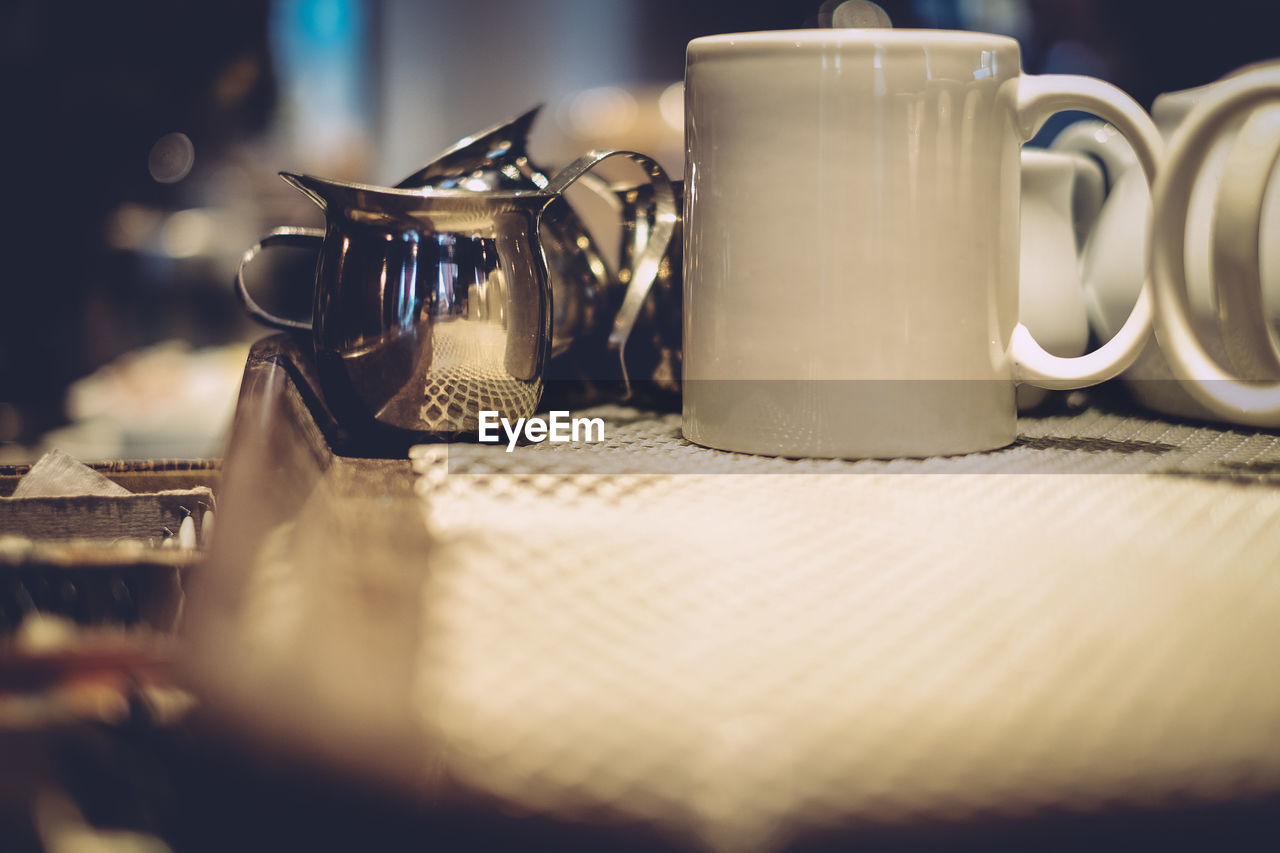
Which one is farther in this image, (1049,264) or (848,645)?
(1049,264)

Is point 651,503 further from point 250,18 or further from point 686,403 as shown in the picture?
point 250,18

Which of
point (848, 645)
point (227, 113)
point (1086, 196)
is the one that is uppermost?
point (227, 113)

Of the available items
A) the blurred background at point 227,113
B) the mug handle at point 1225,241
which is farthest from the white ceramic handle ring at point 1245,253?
the blurred background at point 227,113

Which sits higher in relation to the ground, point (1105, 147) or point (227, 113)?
point (227, 113)

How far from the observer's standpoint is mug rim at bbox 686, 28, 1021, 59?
331 millimetres

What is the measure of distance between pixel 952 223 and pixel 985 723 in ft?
0.58

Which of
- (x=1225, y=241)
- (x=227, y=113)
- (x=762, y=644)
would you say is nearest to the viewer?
(x=762, y=644)

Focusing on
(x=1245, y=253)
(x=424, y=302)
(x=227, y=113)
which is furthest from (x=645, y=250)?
(x=227, y=113)

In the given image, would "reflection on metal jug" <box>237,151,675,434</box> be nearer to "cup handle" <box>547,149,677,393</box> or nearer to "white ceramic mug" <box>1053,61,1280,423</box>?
"cup handle" <box>547,149,677,393</box>

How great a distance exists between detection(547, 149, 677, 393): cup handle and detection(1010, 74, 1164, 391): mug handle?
0.15m

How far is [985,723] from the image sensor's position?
24 centimetres

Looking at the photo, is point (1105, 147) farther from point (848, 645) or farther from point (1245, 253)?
point (848, 645)

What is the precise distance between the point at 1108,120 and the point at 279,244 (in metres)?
0.33

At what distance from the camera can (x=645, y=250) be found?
0.46 metres
